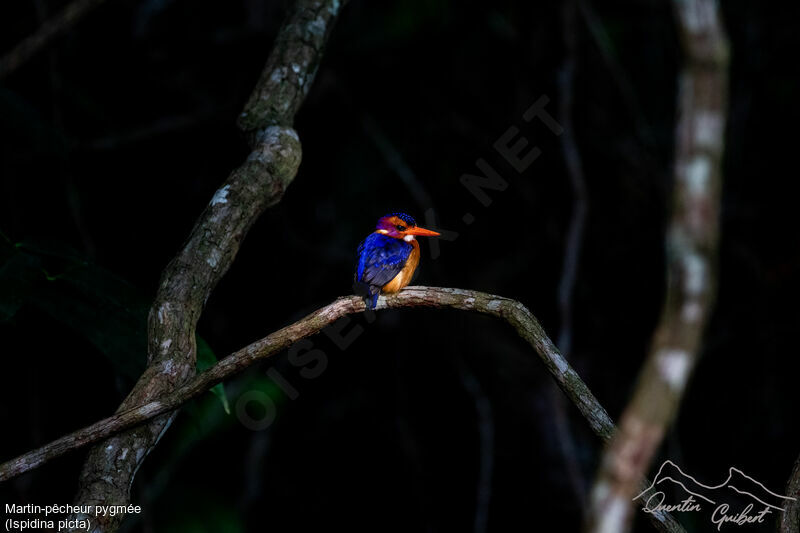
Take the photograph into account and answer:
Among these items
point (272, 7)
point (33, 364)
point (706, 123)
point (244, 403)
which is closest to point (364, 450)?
point (244, 403)

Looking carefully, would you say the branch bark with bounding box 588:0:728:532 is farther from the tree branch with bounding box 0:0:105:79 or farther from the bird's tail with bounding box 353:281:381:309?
the tree branch with bounding box 0:0:105:79

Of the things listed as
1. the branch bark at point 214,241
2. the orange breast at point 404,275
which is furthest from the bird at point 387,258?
the branch bark at point 214,241

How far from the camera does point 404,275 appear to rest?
306cm

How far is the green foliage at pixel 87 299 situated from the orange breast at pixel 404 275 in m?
0.86

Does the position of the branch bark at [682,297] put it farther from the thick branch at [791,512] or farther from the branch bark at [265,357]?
the thick branch at [791,512]

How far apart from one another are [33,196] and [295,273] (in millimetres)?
1900

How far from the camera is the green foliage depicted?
2195 millimetres

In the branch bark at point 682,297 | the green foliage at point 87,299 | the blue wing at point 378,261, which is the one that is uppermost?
the green foliage at point 87,299

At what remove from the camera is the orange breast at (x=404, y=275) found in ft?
9.55

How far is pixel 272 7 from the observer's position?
5.19 meters

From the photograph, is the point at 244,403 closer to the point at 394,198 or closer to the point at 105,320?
the point at 394,198

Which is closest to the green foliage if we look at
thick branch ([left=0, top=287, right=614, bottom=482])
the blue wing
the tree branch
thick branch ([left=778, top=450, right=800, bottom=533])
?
thick branch ([left=0, top=287, right=614, bottom=482])

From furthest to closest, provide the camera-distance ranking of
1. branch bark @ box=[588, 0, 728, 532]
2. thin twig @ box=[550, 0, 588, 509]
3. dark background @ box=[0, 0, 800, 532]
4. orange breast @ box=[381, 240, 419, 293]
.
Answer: dark background @ box=[0, 0, 800, 532]
thin twig @ box=[550, 0, 588, 509]
orange breast @ box=[381, 240, 419, 293]
branch bark @ box=[588, 0, 728, 532]

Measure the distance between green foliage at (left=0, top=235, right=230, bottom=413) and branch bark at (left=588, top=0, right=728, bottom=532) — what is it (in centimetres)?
140
